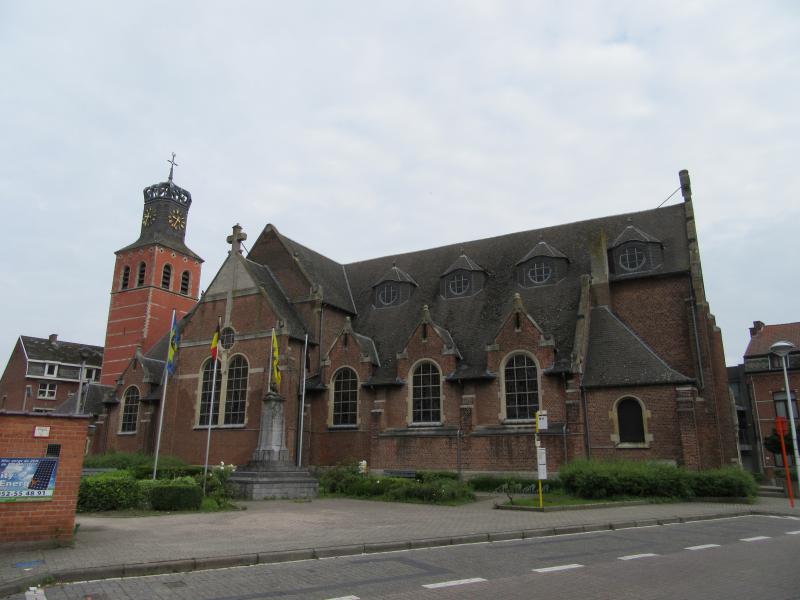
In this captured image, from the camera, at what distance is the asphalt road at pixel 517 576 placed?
7773mm

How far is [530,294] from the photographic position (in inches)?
1179

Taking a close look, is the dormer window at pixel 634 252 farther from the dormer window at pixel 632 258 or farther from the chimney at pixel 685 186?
the chimney at pixel 685 186

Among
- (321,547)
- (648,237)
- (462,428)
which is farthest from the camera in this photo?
A: (648,237)

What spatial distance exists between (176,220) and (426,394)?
36.0 metres

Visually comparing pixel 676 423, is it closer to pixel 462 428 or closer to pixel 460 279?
pixel 462 428

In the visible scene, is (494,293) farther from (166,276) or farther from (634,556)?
(166,276)

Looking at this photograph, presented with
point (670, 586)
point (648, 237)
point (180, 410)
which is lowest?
point (670, 586)

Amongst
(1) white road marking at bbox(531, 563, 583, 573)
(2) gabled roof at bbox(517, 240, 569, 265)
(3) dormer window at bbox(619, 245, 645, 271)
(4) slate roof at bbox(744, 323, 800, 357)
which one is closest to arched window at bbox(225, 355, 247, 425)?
(2) gabled roof at bbox(517, 240, 569, 265)

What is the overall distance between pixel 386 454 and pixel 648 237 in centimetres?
1607

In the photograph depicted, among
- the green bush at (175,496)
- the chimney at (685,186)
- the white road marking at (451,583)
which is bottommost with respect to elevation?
the white road marking at (451,583)

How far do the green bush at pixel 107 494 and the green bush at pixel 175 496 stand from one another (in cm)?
63

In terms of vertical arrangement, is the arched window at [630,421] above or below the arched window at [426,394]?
below

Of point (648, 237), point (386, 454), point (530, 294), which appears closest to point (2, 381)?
point (386, 454)

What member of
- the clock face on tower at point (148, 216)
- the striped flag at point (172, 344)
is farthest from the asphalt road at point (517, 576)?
the clock face on tower at point (148, 216)
